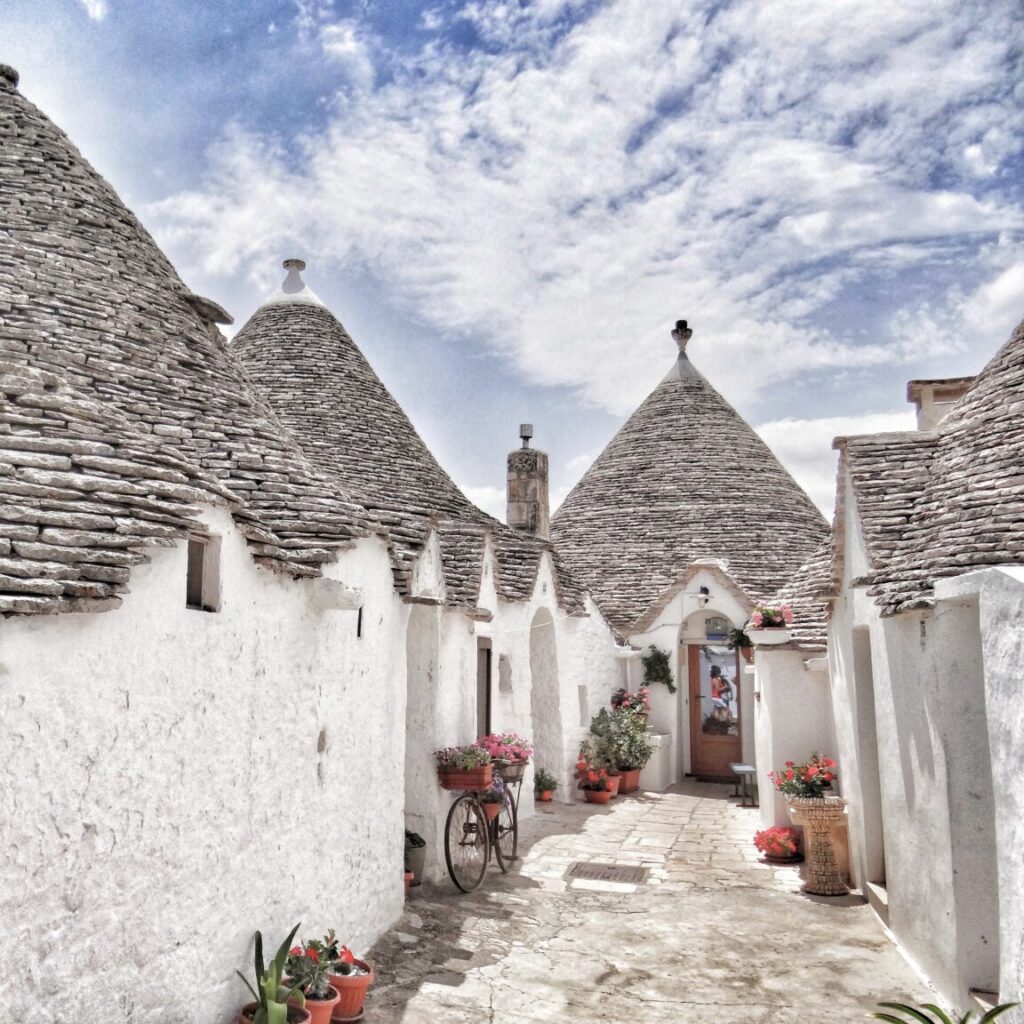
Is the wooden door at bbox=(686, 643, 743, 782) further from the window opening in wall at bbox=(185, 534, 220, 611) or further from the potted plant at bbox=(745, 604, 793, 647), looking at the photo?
the window opening in wall at bbox=(185, 534, 220, 611)

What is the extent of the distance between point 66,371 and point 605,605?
12.7 metres

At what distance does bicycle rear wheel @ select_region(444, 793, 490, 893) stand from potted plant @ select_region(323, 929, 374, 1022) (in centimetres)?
297

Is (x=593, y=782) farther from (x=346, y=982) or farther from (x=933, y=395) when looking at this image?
(x=346, y=982)

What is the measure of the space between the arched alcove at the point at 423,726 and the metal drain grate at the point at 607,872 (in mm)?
1703

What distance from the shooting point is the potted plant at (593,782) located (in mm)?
14008

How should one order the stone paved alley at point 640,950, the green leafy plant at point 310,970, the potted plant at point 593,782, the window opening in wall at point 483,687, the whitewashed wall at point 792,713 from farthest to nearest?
the potted plant at point 593,782
the window opening in wall at point 483,687
the whitewashed wall at point 792,713
the stone paved alley at point 640,950
the green leafy plant at point 310,970

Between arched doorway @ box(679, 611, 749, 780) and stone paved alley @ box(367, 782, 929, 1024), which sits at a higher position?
arched doorway @ box(679, 611, 749, 780)

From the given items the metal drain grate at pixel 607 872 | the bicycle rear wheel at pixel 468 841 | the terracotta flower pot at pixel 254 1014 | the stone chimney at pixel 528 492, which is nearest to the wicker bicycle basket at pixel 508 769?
the bicycle rear wheel at pixel 468 841

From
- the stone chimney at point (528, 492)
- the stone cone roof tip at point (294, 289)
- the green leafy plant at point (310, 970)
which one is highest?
the stone cone roof tip at point (294, 289)

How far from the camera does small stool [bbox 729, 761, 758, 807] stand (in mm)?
13758

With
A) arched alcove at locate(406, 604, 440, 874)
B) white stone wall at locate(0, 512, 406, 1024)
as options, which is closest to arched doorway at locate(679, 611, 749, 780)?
arched alcove at locate(406, 604, 440, 874)

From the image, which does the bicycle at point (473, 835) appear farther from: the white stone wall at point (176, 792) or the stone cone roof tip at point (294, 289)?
the stone cone roof tip at point (294, 289)

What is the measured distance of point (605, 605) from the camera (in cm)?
1758

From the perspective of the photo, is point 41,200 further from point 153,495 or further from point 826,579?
point 826,579
